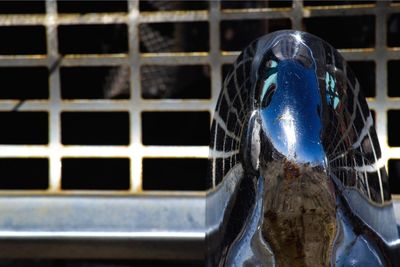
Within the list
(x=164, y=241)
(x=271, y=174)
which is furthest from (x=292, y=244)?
(x=164, y=241)

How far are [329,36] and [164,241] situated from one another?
0.36 m

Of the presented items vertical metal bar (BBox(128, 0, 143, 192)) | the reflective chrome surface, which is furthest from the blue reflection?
vertical metal bar (BBox(128, 0, 143, 192))

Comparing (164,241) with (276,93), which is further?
(164,241)

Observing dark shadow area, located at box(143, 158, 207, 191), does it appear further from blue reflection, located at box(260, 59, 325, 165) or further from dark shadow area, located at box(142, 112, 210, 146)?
blue reflection, located at box(260, 59, 325, 165)

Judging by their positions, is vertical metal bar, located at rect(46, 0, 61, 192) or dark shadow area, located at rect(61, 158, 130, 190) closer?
vertical metal bar, located at rect(46, 0, 61, 192)

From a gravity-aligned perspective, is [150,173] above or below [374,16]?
below

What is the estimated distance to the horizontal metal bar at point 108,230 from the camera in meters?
0.78

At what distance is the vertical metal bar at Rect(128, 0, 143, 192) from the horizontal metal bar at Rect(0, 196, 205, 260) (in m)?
0.07

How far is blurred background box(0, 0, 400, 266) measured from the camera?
2.88ft

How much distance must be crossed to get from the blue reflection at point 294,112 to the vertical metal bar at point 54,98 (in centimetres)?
48

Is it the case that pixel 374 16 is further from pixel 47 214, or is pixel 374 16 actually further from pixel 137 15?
pixel 47 214

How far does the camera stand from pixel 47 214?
0.82 metres

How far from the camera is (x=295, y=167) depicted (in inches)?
16.3

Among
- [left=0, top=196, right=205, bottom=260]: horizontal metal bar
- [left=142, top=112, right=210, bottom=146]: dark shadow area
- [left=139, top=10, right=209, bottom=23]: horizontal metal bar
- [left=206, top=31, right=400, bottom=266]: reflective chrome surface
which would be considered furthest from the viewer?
[left=142, top=112, right=210, bottom=146]: dark shadow area
